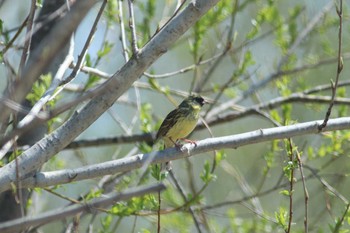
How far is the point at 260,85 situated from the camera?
6445mm

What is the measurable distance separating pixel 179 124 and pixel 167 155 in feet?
6.47

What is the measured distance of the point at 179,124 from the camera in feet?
18.2

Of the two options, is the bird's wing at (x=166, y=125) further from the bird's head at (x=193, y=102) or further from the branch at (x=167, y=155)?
the branch at (x=167, y=155)

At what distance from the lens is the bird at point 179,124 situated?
5438mm

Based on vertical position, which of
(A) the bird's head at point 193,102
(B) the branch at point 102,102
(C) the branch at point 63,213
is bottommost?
(C) the branch at point 63,213

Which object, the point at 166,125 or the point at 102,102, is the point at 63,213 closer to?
the point at 102,102

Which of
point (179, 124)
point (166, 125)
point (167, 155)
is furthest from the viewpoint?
point (179, 124)

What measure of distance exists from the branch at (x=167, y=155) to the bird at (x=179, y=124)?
1719mm

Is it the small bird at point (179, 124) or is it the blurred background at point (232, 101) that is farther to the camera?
the small bird at point (179, 124)

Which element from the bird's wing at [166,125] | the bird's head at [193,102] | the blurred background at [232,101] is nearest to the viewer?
the blurred background at [232,101]

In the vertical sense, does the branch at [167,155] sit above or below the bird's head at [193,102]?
below

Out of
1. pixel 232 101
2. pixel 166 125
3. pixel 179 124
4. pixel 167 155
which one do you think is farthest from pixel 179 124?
pixel 167 155

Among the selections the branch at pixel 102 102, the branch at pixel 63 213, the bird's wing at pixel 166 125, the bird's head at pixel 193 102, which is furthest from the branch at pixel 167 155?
the bird's head at pixel 193 102

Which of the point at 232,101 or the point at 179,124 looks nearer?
the point at 179,124
